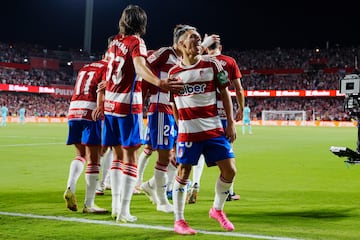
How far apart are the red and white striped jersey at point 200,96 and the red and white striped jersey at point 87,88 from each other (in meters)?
1.62

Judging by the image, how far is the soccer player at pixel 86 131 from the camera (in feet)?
19.9

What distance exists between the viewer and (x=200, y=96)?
16.9ft

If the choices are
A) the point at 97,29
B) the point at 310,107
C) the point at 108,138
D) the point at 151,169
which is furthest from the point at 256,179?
the point at 97,29

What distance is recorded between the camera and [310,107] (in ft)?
206

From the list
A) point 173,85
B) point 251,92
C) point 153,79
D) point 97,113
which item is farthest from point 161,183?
point 251,92

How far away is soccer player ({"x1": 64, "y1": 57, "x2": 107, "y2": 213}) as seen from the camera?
6.06 m

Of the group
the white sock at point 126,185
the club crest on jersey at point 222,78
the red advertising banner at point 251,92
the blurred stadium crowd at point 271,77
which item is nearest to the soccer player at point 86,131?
the white sock at point 126,185

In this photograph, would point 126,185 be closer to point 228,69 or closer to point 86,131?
point 86,131

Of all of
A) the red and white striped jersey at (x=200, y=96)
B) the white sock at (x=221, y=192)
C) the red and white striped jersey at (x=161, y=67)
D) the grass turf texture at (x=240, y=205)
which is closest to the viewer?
the grass turf texture at (x=240, y=205)

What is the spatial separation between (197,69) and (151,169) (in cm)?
650

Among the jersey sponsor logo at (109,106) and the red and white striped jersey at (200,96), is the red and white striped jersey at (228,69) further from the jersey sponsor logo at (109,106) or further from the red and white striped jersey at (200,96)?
the jersey sponsor logo at (109,106)

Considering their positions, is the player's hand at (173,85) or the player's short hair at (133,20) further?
the player's short hair at (133,20)

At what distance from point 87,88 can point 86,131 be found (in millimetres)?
612

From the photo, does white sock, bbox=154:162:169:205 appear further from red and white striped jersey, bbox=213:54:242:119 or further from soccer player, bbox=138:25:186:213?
red and white striped jersey, bbox=213:54:242:119
